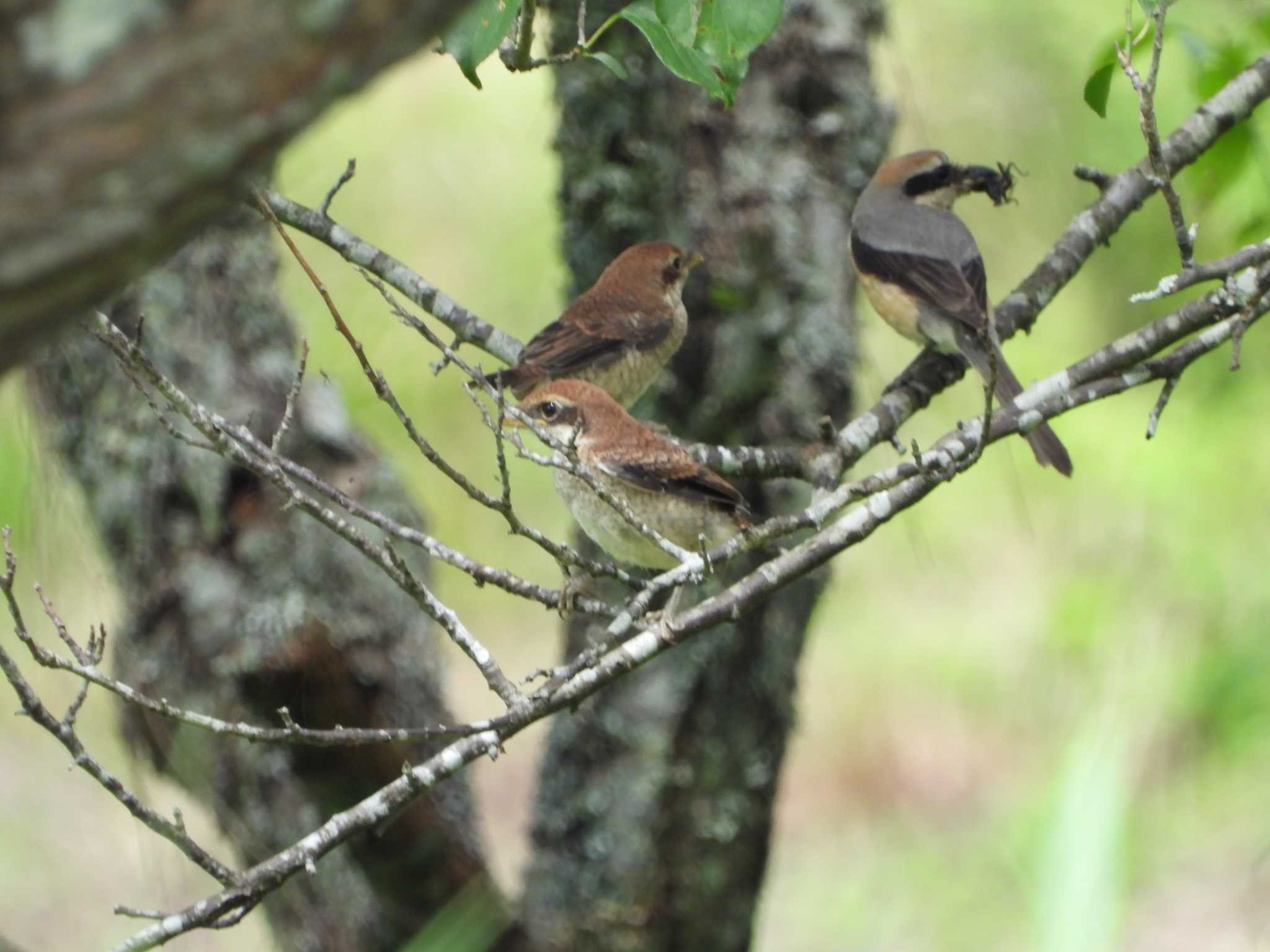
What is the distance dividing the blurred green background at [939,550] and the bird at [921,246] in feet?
1.12

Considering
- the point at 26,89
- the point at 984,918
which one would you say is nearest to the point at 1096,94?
the point at 26,89

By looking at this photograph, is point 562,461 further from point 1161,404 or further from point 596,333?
point 596,333

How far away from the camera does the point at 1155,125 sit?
2.73 m

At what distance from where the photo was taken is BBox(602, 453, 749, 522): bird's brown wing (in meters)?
3.91

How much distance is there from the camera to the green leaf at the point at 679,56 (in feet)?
8.07

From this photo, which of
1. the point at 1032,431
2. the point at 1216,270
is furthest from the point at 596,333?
the point at 1216,270

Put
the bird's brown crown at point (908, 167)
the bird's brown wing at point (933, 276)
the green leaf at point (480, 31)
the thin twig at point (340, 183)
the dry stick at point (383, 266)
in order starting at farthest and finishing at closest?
the bird's brown crown at point (908, 167), the bird's brown wing at point (933, 276), the dry stick at point (383, 266), the thin twig at point (340, 183), the green leaf at point (480, 31)

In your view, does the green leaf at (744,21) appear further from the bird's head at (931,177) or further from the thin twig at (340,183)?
the bird's head at (931,177)

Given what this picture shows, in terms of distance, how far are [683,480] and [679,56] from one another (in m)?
1.69

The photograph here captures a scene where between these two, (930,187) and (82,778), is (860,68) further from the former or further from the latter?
(82,778)

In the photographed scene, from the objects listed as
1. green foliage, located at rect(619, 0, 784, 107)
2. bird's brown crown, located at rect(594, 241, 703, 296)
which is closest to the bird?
bird's brown crown, located at rect(594, 241, 703, 296)

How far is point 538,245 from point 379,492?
8.83ft

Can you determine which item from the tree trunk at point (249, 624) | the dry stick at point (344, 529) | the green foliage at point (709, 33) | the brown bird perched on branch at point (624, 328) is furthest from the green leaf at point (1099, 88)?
the tree trunk at point (249, 624)

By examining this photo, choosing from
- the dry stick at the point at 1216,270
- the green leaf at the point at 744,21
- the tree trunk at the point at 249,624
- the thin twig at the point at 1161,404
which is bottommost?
the thin twig at the point at 1161,404
